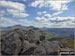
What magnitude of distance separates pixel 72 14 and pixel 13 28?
1332 mm

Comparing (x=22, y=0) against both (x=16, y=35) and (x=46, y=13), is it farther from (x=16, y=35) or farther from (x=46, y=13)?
(x=16, y=35)

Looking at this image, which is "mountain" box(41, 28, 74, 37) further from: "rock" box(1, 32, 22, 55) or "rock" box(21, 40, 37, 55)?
"rock" box(1, 32, 22, 55)

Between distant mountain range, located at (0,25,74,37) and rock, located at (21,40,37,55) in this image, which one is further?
rock, located at (21,40,37,55)

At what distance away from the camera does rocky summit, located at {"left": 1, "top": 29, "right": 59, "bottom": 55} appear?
2939 mm

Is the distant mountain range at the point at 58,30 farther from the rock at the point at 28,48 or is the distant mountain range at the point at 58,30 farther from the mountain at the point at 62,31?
the rock at the point at 28,48

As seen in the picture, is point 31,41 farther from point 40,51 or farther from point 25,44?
point 40,51

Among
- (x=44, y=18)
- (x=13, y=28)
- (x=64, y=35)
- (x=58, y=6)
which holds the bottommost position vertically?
(x=64, y=35)

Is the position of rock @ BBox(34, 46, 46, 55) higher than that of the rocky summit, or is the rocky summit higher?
the rocky summit

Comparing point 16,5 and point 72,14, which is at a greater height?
point 16,5

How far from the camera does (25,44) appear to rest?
118 inches

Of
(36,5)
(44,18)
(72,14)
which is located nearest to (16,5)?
(36,5)

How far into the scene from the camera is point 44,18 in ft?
9.41

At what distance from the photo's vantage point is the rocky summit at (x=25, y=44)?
9.64 ft

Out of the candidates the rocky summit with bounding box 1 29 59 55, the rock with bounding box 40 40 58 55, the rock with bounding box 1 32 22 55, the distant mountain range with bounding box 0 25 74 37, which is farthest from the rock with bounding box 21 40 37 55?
the distant mountain range with bounding box 0 25 74 37
